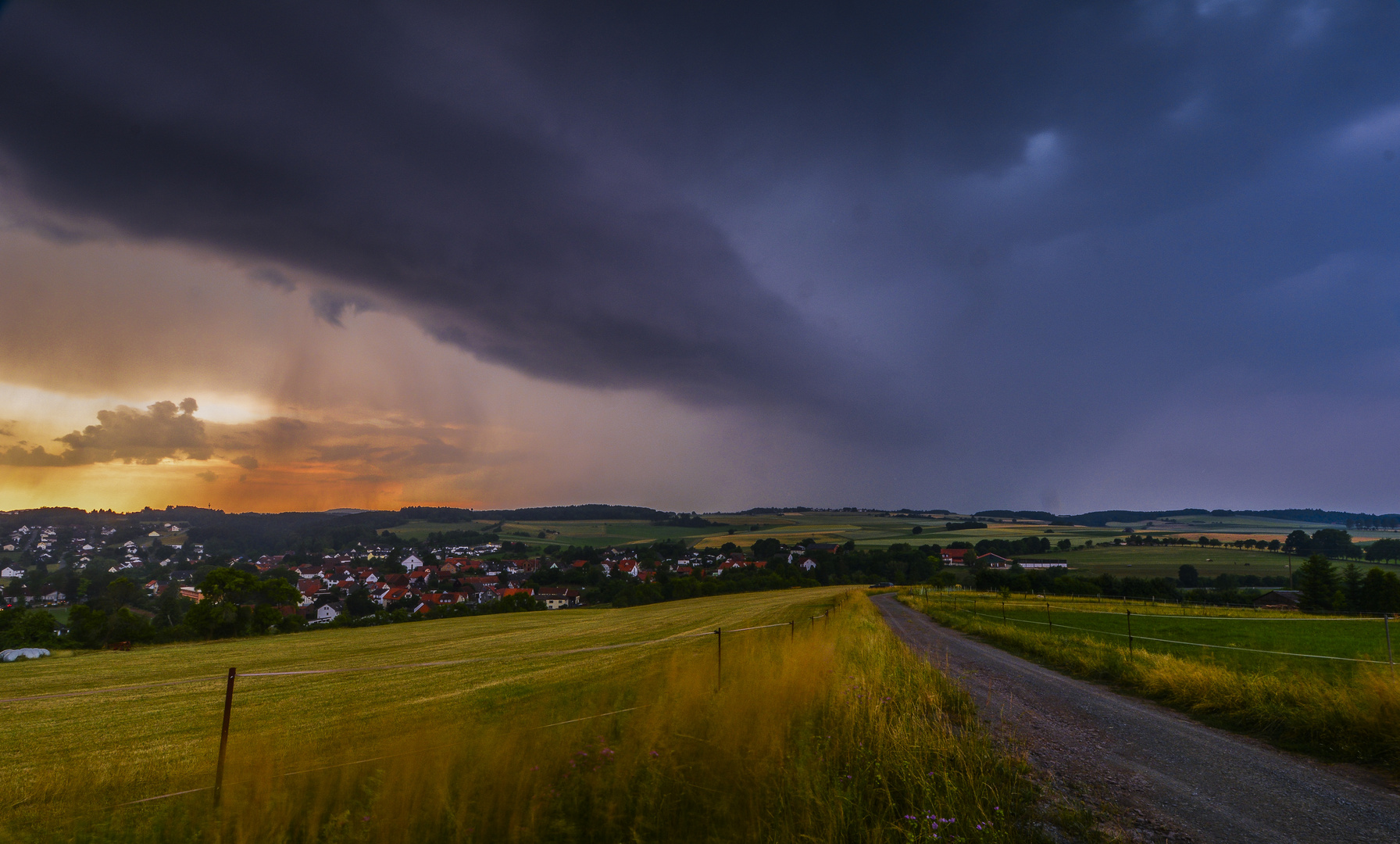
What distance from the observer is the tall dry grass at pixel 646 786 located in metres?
4.27

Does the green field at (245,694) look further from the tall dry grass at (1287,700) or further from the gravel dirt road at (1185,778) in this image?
the tall dry grass at (1287,700)

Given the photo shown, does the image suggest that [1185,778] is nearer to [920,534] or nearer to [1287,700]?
[1287,700]

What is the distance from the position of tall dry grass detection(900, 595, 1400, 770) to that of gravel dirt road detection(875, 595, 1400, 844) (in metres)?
0.54

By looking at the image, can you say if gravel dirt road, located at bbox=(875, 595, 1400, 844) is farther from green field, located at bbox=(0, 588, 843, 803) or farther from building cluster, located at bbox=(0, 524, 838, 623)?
building cluster, located at bbox=(0, 524, 838, 623)

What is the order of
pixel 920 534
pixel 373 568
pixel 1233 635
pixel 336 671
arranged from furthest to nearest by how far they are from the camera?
pixel 920 534, pixel 373 568, pixel 1233 635, pixel 336 671

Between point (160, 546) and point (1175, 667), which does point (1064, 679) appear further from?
point (160, 546)

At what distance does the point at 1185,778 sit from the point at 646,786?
649 centimetres

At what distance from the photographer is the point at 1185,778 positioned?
650cm

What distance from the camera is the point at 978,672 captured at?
14750 mm

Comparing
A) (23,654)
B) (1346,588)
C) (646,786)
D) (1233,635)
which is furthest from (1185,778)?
(1346,588)

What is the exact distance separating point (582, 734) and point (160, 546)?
212m

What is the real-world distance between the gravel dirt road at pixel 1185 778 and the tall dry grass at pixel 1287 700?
1.77ft

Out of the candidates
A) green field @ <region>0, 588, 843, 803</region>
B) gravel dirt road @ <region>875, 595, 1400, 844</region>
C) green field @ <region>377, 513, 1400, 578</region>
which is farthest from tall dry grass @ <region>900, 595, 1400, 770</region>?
green field @ <region>377, 513, 1400, 578</region>

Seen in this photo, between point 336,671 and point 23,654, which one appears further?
point 23,654
